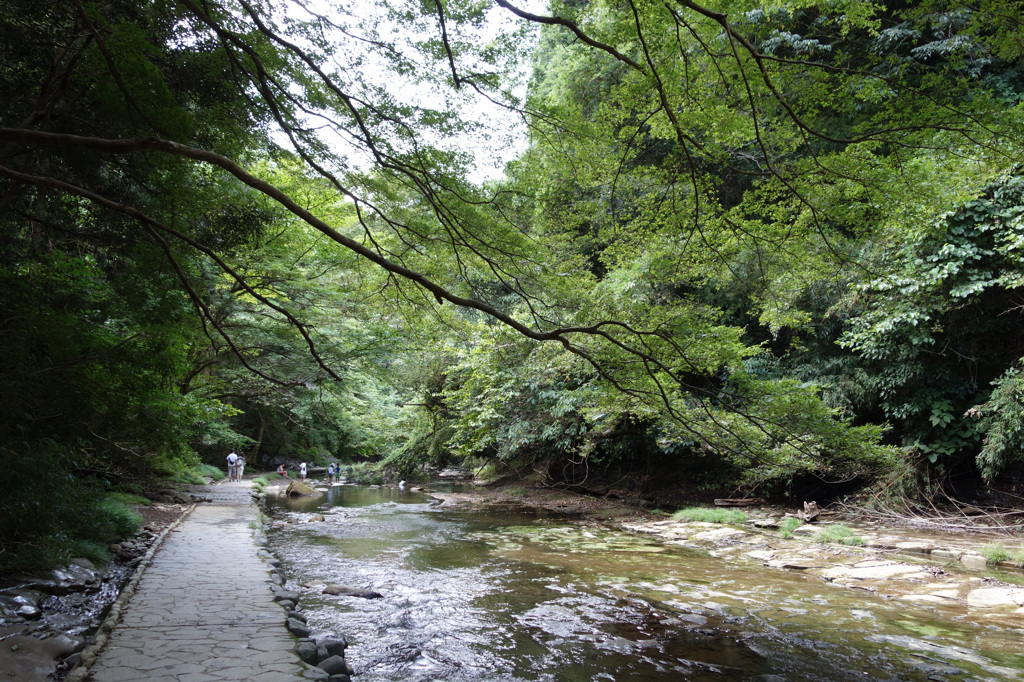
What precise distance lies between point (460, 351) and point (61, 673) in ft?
32.3

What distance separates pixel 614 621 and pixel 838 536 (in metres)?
5.44

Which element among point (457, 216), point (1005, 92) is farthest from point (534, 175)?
point (1005, 92)

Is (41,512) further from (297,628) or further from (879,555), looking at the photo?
(879,555)

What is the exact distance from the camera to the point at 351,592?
588 cm

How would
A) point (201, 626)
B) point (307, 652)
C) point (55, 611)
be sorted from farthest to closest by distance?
point (55, 611) → point (201, 626) → point (307, 652)

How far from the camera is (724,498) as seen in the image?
41.3ft

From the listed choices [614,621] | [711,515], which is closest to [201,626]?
[614,621]

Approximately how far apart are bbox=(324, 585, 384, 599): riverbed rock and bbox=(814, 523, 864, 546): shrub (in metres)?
7.07

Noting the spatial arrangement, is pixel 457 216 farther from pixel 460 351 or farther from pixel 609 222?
pixel 460 351

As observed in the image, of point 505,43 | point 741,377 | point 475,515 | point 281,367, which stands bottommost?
point 475,515

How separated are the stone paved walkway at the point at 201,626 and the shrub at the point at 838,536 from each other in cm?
821

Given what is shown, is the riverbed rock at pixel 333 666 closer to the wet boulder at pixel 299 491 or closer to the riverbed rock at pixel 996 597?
the riverbed rock at pixel 996 597

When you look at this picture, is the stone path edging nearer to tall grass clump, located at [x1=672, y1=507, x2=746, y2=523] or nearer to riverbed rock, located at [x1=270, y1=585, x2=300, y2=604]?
riverbed rock, located at [x1=270, y1=585, x2=300, y2=604]

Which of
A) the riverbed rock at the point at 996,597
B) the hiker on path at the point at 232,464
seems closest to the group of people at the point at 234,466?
the hiker on path at the point at 232,464
